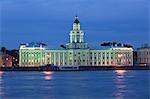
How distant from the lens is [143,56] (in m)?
108

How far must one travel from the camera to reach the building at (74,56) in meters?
96.9

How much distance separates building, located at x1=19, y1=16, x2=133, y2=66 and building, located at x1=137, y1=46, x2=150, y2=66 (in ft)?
24.4

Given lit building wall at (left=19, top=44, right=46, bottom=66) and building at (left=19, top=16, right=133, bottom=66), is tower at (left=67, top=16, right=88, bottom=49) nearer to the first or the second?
building at (left=19, top=16, right=133, bottom=66)

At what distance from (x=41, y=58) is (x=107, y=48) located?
10.2m

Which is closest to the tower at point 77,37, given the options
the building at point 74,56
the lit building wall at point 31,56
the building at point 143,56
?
the building at point 74,56

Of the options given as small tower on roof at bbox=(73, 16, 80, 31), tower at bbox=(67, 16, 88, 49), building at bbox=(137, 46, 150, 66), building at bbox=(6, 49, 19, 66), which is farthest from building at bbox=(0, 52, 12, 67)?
building at bbox=(137, 46, 150, 66)

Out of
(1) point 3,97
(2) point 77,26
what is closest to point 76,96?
(1) point 3,97

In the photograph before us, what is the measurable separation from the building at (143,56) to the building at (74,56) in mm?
7449

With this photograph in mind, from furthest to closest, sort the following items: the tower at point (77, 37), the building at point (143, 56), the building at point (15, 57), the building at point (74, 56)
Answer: the building at point (143, 56) → the building at point (15, 57) → the tower at point (77, 37) → the building at point (74, 56)

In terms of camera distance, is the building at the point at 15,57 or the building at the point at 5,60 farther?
the building at the point at 15,57

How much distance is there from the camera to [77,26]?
340 ft

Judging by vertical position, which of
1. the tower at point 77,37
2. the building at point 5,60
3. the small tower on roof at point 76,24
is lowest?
the building at point 5,60

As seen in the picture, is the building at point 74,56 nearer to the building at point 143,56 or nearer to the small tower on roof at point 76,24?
the small tower on roof at point 76,24

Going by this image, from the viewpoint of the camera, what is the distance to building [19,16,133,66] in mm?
96875
